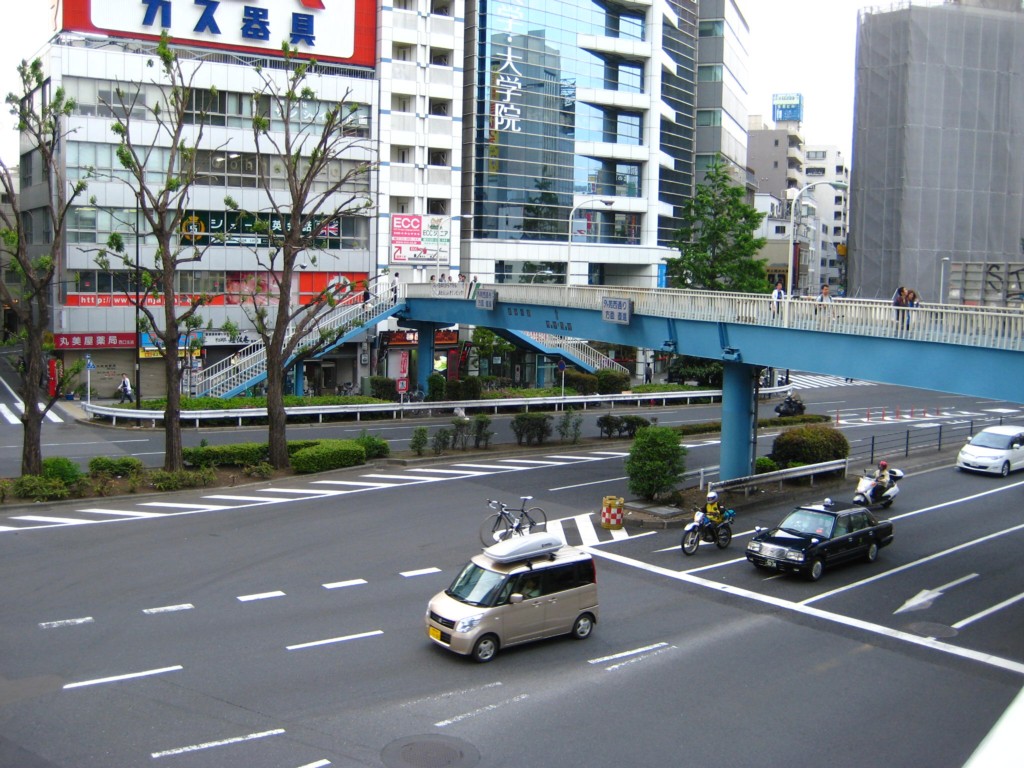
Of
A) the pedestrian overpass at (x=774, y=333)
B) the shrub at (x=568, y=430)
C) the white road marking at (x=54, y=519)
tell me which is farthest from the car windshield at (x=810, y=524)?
the shrub at (x=568, y=430)

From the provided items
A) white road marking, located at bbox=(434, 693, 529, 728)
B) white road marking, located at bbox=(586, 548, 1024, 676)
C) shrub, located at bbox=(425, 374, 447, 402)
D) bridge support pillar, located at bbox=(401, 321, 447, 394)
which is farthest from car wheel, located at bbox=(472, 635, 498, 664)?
bridge support pillar, located at bbox=(401, 321, 447, 394)

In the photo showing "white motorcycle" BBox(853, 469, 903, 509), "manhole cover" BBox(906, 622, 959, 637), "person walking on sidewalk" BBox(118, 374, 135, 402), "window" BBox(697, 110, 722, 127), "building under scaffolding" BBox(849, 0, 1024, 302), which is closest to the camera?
"manhole cover" BBox(906, 622, 959, 637)

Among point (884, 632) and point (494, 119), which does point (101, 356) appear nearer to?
point (494, 119)

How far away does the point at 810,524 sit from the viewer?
22.5m

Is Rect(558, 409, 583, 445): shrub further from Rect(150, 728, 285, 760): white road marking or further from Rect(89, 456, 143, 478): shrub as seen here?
Rect(150, 728, 285, 760): white road marking

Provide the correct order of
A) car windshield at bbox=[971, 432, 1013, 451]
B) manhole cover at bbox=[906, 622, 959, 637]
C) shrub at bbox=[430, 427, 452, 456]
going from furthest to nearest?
shrub at bbox=[430, 427, 452, 456] → car windshield at bbox=[971, 432, 1013, 451] → manhole cover at bbox=[906, 622, 959, 637]

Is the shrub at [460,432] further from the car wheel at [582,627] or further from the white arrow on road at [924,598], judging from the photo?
the car wheel at [582,627]

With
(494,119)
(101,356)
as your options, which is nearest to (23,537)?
(101,356)

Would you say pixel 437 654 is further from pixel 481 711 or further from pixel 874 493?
pixel 874 493

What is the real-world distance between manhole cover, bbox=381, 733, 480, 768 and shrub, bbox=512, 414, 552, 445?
86.5ft

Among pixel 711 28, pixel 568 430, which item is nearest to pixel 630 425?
pixel 568 430

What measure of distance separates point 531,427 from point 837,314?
16.6m

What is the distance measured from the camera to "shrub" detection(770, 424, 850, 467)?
33.5 m

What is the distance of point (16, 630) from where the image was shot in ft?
55.2
